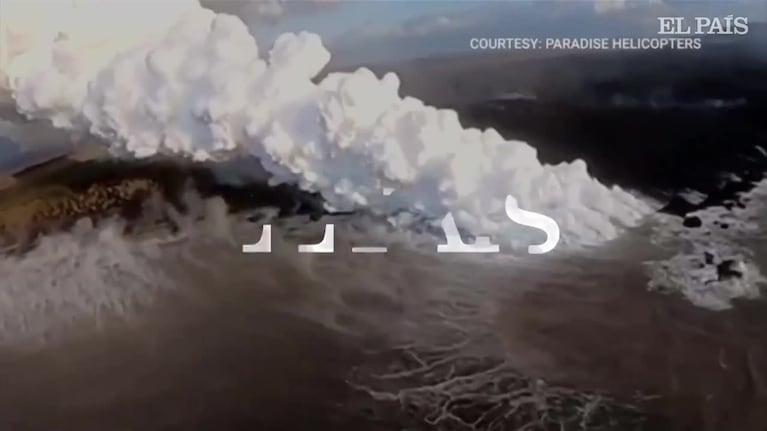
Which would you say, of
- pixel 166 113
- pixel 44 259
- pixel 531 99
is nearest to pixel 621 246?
pixel 531 99

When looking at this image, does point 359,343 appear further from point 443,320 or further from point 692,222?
point 692,222

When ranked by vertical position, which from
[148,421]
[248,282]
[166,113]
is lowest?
[148,421]

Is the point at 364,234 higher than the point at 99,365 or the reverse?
higher

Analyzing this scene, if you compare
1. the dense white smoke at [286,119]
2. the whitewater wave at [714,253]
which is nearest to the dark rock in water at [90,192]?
the dense white smoke at [286,119]

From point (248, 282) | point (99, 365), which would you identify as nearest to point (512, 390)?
point (248, 282)

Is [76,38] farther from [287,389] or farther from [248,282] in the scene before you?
[287,389]
